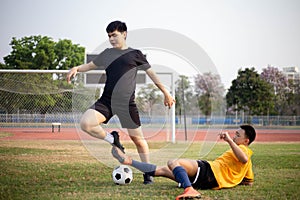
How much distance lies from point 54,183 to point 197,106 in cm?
1470

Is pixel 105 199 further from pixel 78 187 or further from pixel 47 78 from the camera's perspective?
pixel 47 78

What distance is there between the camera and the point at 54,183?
5094 mm

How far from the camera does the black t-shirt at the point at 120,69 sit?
5.12m

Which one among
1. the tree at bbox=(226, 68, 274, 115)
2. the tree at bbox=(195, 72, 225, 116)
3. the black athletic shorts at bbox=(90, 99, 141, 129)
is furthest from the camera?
the tree at bbox=(226, 68, 274, 115)

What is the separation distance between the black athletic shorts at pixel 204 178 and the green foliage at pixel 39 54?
1411 inches

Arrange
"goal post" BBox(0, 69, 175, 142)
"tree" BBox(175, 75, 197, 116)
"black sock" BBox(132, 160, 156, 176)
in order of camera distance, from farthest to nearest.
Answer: "tree" BBox(175, 75, 197, 116), "goal post" BBox(0, 69, 175, 142), "black sock" BBox(132, 160, 156, 176)

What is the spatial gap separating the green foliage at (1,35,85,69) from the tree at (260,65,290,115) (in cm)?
2022

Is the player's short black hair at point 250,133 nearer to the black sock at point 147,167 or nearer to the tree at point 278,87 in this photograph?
the black sock at point 147,167

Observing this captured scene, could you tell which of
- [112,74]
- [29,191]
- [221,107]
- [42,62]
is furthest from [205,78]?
[42,62]

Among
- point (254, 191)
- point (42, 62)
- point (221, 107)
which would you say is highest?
point (42, 62)

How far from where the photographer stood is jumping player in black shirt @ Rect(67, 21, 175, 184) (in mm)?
5000

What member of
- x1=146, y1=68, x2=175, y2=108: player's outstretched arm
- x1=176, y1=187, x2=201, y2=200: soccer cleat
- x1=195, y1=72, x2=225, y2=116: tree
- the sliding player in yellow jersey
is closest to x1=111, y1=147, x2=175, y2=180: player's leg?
the sliding player in yellow jersey

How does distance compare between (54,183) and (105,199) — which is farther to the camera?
(54,183)

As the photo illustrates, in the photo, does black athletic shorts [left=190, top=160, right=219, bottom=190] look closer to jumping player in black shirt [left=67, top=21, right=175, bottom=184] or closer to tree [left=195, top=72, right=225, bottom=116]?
jumping player in black shirt [left=67, top=21, right=175, bottom=184]
